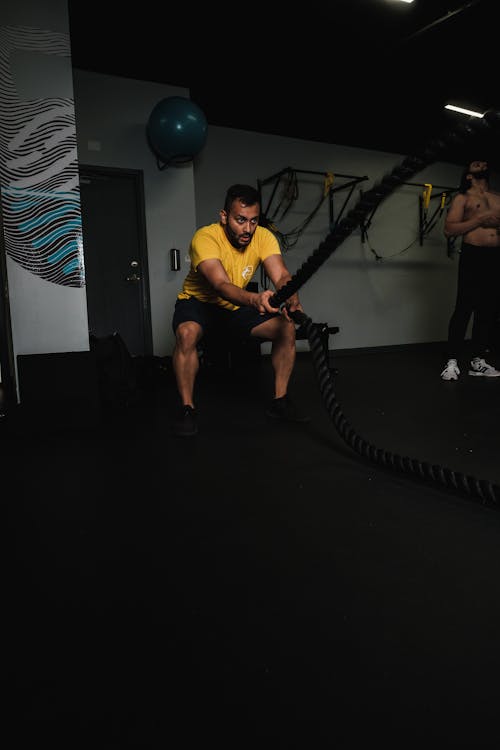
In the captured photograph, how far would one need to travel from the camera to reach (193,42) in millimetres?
3107

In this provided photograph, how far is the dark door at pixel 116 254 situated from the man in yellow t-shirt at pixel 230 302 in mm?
1845

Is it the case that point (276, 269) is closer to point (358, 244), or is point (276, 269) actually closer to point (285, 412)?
point (285, 412)

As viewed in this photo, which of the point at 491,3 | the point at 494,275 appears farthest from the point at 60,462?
the point at 491,3

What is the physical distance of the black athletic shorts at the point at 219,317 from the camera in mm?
1850

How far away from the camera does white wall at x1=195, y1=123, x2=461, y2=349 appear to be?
422 centimetres

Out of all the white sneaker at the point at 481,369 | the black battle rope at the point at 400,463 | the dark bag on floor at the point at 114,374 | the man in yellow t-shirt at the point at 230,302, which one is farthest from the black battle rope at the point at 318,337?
the white sneaker at the point at 481,369

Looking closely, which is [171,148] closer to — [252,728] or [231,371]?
[231,371]

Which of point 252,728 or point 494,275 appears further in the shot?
point 494,275

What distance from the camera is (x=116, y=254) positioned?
3.60m

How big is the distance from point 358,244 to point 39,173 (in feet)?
11.4

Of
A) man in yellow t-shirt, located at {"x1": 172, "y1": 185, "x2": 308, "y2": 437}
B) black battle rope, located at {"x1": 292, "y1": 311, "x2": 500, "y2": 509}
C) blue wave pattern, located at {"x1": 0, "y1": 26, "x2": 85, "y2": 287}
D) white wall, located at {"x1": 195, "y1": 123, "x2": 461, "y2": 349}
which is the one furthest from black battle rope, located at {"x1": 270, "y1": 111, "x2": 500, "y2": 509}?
white wall, located at {"x1": 195, "y1": 123, "x2": 461, "y2": 349}

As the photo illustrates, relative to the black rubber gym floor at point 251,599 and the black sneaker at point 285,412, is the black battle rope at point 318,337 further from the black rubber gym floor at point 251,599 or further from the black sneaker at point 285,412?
the black sneaker at point 285,412

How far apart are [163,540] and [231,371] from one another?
93.3 inches

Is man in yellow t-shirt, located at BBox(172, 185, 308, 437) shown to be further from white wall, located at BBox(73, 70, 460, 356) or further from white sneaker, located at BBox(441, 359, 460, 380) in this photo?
white wall, located at BBox(73, 70, 460, 356)
